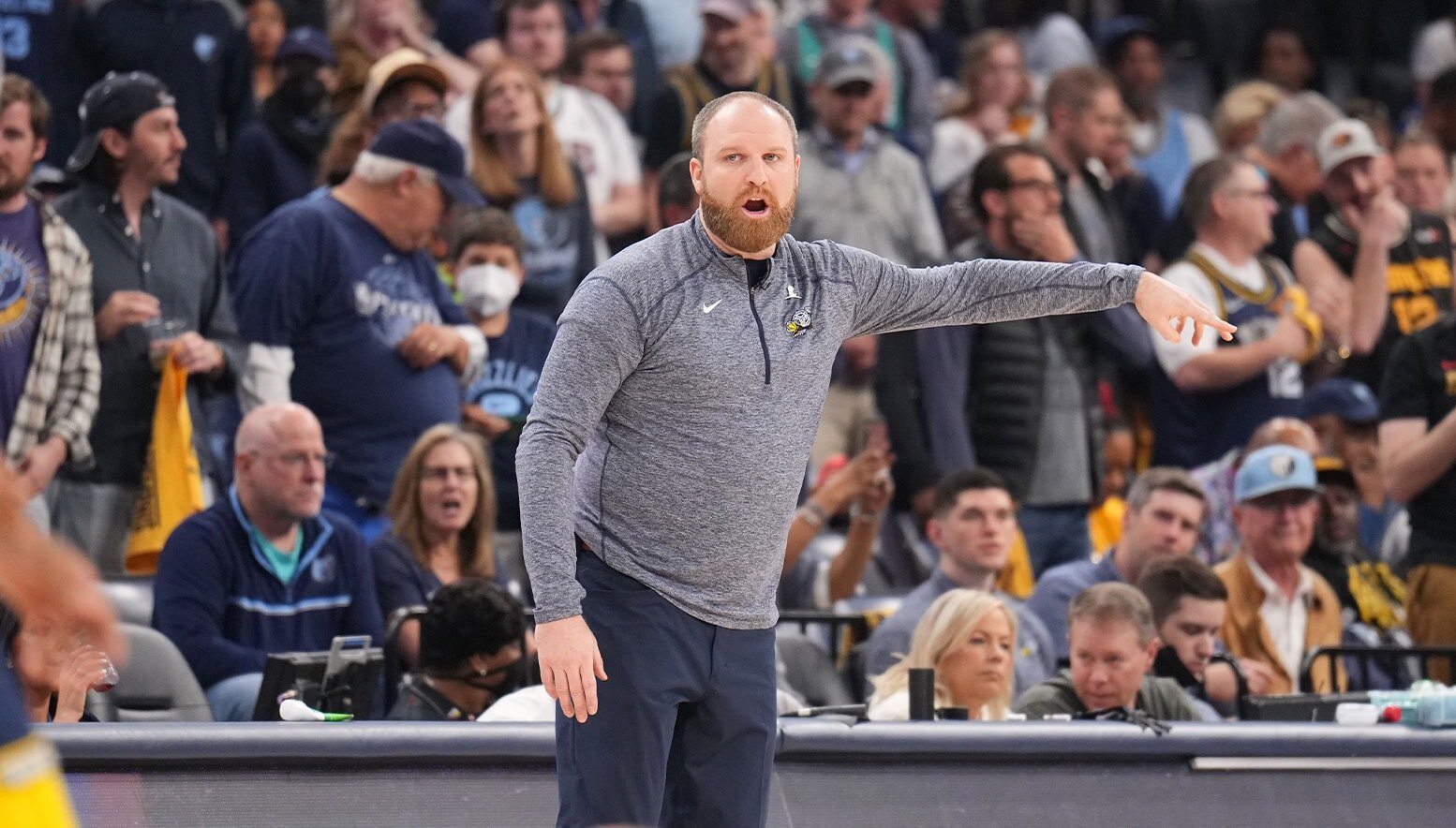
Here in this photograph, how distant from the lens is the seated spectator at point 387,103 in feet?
26.6

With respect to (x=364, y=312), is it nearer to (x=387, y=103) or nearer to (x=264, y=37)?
(x=387, y=103)

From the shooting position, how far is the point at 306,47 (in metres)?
9.11

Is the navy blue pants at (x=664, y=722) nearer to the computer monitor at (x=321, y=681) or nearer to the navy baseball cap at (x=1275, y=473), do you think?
the computer monitor at (x=321, y=681)

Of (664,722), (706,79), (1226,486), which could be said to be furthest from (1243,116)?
(664,722)

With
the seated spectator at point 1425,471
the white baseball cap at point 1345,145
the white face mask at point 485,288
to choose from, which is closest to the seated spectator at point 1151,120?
the white baseball cap at point 1345,145

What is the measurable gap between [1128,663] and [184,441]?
308 cm

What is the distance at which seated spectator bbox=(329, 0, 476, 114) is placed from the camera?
29.8ft

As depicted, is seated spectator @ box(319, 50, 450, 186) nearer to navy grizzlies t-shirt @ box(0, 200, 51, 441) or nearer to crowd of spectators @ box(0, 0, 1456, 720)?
crowd of spectators @ box(0, 0, 1456, 720)

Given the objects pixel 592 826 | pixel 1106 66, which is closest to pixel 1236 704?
pixel 592 826

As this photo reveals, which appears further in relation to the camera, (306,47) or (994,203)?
(306,47)

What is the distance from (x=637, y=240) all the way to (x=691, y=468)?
5.25 m

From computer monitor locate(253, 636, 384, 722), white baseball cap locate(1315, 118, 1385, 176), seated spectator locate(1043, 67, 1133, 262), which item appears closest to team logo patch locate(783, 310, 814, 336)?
computer monitor locate(253, 636, 384, 722)

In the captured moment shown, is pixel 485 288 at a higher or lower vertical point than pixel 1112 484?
higher

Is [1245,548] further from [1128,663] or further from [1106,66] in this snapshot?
[1106,66]
